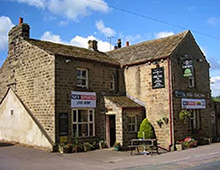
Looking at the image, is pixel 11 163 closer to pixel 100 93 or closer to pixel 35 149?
pixel 35 149

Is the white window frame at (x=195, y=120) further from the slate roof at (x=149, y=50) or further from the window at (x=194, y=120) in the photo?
the slate roof at (x=149, y=50)

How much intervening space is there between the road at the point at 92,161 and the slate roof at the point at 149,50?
7.16 m

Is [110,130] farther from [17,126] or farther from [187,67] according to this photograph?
[187,67]

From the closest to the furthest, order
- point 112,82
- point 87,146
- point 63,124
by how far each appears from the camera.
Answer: point 63,124
point 87,146
point 112,82

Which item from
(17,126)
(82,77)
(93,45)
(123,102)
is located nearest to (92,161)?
(123,102)

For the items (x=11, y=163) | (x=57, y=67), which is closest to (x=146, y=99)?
(x=57, y=67)

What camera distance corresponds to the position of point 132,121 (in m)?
19.1

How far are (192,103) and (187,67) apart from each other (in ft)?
9.54

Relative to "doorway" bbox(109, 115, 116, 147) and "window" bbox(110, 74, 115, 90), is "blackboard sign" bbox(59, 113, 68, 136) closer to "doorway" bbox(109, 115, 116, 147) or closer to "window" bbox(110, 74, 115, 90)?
"doorway" bbox(109, 115, 116, 147)

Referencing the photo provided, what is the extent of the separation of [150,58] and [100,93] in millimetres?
4353

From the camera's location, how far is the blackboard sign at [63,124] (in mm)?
17328

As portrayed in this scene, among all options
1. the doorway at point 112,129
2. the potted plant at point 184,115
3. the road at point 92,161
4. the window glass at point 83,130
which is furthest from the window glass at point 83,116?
the potted plant at point 184,115


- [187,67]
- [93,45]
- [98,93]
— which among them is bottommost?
[98,93]

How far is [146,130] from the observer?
1844 centimetres
